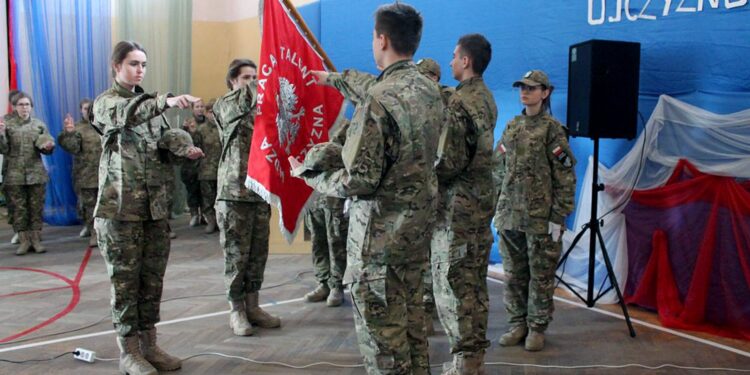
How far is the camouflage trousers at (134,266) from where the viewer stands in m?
3.09

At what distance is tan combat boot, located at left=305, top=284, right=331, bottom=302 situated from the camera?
480cm

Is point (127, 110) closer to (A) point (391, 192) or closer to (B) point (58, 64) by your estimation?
(A) point (391, 192)

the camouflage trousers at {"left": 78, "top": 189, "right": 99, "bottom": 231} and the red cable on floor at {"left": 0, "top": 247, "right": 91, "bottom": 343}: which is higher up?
the camouflage trousers at {"left": 78, "top": 189, "right": 99, "bottom": 231}

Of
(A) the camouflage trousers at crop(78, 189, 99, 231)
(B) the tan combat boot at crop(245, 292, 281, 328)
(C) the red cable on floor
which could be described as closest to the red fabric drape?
(B) the tan combat boot at crop(245, 292, 281, 328)

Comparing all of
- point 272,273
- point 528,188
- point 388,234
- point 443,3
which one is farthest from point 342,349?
point 443,3

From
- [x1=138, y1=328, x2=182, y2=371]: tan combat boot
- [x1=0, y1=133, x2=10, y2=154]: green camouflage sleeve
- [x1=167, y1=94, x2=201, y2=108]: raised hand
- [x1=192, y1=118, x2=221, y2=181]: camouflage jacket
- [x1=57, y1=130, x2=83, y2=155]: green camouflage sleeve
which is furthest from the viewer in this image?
[x1=192, y1=118, x2=221, y2=181]: camouflage jacket

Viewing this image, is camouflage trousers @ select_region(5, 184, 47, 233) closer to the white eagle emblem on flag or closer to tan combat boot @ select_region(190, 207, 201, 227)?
tan combat boot @ select_region(190, 207, 201, 227)

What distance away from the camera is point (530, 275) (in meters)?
3.85

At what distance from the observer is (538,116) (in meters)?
3.81

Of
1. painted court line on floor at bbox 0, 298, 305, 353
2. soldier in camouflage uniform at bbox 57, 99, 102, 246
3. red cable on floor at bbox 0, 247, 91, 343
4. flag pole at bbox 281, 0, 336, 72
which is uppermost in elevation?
flag pole at bbox 281, 0, 336, 72

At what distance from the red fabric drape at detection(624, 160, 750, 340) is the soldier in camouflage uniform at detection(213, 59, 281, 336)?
2.74 m

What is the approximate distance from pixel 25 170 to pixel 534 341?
5.56 meters

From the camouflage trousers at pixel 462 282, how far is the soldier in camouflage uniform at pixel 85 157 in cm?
525

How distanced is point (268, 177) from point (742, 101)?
312cm
